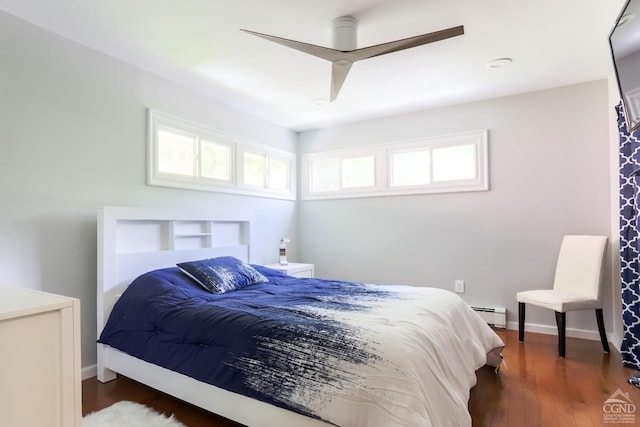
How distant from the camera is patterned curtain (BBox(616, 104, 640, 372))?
257 cm

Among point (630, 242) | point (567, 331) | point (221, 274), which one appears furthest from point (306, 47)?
point (567, 331)

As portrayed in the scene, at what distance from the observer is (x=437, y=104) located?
12.7 ft

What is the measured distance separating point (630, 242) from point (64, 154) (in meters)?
4.36

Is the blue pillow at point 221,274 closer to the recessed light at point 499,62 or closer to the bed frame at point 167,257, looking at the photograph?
the bed frame at point 167,257

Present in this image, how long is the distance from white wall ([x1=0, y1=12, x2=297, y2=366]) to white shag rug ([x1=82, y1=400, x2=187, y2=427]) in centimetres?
73

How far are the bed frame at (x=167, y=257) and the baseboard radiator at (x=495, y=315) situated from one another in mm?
2591

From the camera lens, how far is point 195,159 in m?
3.45

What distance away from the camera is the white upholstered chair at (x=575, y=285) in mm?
2818

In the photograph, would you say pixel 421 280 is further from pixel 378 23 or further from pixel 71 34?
pixel 71 34

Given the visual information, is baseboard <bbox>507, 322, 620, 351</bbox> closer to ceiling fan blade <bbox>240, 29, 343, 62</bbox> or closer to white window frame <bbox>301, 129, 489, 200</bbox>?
white window frame <bbox>301, 129, 489, 200</bbox>

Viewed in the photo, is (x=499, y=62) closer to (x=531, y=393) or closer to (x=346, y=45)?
(x=346, y=45)

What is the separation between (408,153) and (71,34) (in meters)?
3.43

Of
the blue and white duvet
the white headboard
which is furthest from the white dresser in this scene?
the white headboard

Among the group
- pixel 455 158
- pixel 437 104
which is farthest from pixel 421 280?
pixel 437 104
